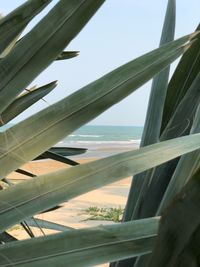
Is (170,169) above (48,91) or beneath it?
beneath

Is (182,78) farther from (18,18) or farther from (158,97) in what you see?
(18,18)

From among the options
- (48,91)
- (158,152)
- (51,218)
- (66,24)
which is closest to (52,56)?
(66,24)

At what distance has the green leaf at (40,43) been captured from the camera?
392mm

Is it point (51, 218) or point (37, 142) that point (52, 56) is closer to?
point (37, 142)

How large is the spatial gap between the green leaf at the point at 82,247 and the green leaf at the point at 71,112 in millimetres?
84

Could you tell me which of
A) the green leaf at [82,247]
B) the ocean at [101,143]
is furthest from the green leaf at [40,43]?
the ocean at [101,143]

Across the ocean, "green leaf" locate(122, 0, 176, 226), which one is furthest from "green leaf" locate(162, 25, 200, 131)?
the ocean

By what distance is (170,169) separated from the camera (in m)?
0.53

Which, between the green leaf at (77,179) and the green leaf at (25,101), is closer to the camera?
the green leaf at (77,179)

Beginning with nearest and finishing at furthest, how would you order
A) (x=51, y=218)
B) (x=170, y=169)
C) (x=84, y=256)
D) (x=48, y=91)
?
(x=84, y=256), (x=170, y=169), (x=48, y=91), (x=51, y=218)

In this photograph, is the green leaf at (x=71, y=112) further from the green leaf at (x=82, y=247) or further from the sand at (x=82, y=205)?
the sand at (x=82, y=205)

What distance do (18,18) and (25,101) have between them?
0.56 m

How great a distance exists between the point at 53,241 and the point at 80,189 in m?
0.05

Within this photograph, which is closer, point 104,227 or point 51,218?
point 104,227
